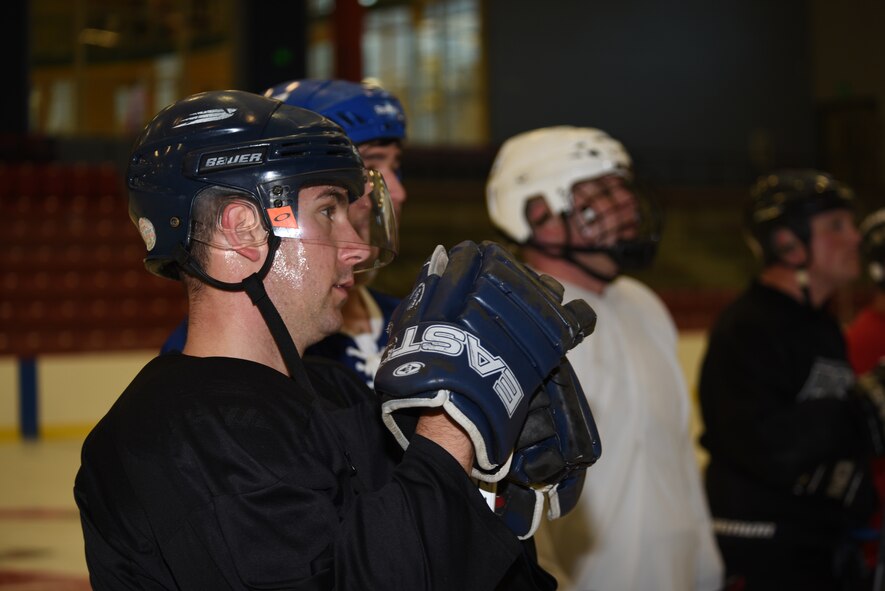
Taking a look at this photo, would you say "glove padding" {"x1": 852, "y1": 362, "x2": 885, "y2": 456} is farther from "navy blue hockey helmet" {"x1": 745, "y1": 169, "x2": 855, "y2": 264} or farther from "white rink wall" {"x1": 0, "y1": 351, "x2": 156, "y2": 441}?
"white rink wall" {"x1": 0, "y1": 351, "x2": 156, "y2": 441}

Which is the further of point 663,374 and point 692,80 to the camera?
point 692,80

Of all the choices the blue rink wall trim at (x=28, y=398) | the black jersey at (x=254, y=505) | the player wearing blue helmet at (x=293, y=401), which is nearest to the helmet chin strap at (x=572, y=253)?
the player wearing blue helmet at (x=293, y=401)

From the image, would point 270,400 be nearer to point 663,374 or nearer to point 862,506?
point 663,374

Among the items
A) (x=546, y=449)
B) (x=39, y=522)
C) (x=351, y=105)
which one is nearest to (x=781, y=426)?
(x=351, y=105)

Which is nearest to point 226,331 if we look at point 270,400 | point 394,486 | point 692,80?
point 270,400

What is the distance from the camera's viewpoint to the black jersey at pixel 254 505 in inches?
46.2

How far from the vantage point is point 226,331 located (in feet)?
4.60

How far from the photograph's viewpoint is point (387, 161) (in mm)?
2160

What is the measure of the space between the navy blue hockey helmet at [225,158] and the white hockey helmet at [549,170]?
3.36 ft

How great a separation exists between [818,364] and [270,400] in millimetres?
1960

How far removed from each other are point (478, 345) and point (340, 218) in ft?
1.15

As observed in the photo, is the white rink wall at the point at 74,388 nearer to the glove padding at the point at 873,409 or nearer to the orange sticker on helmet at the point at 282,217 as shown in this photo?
the glove padding at the point at 873,409

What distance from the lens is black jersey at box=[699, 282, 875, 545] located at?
2.69 metres

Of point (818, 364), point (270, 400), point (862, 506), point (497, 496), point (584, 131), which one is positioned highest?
point (584, 131)
